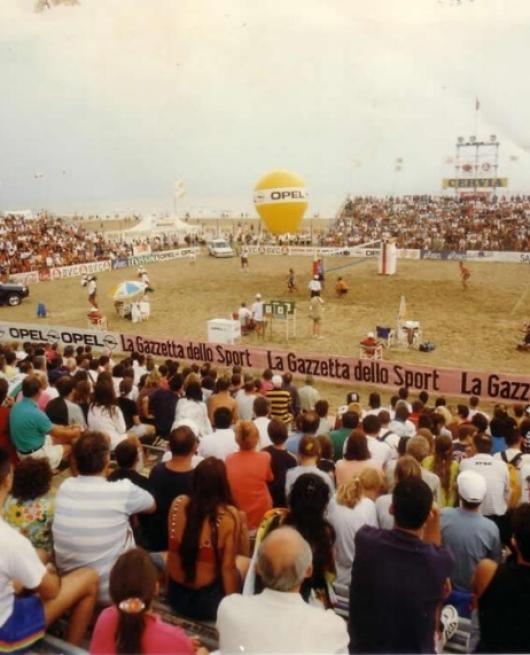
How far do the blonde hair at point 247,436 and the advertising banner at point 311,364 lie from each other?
8997 millimetres

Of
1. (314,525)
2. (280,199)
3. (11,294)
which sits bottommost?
(11,294)

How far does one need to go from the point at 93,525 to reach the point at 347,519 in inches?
78.6

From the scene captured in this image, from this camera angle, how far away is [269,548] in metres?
3.13

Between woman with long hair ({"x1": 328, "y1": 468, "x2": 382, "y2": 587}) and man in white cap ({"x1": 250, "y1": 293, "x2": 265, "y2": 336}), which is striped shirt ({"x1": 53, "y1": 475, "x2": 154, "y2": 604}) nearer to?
woman with long hair ({"x1": 328, "y1": 468, "x2": 382, "y2": 587})

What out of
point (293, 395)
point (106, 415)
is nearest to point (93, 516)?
point (106, 415)

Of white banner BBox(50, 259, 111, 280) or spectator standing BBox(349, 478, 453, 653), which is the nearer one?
spectator standing BBox(349, 478, 453, 653)

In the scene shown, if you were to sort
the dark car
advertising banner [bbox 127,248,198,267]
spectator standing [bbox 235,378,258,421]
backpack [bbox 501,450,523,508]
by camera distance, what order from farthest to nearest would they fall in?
advertising banner [bbox 127,248,198,267] < the dark car < spectator standing [bbox 235,378,258,421] < backpack [bbox 501,450,523,508]

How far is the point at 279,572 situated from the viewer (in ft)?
9.96

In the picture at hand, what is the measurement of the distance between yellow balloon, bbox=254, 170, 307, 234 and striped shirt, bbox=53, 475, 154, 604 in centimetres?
2367

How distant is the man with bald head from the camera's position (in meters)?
2.93

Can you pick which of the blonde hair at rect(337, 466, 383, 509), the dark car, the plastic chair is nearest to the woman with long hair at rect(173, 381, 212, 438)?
the blonde hair at rect(337, 466, 383, 509)

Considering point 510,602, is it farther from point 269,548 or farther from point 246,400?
point 246,400

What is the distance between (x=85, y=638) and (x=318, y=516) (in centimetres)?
181

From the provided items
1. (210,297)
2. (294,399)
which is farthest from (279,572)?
(210,297)
